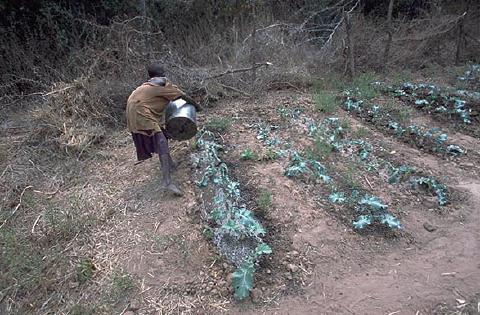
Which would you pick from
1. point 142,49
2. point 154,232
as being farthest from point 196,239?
point 142,49

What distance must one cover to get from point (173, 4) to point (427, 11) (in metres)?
5.29

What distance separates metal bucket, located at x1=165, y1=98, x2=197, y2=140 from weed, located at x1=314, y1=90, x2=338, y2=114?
222 centimetres

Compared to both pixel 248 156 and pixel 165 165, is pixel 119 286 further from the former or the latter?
pixel 248 156

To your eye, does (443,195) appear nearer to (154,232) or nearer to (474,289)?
(474,289)

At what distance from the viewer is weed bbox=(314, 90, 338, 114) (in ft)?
18.2

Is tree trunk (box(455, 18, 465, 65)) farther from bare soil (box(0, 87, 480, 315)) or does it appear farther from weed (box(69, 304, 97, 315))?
weed (box(69, 304, 97, 315))

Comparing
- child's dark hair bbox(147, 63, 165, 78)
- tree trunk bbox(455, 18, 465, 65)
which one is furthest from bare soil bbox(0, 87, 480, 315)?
tree trunk bbox(455, 18, 465, 65)

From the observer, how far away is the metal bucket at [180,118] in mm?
3816

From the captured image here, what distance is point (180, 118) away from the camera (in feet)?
12.5

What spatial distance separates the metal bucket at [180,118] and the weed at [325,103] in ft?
7.27

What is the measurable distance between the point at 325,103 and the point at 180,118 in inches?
97.8

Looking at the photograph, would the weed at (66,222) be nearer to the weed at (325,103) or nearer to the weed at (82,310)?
the weed at (82,310)

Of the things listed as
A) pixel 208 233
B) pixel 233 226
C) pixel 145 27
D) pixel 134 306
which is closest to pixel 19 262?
pixel 134 306

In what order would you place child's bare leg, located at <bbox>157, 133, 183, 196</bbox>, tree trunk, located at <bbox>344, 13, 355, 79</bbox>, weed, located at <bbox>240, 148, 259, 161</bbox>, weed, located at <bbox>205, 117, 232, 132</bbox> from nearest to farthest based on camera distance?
child's bare leg, located at <bbox>157, 133, 183, 196</bbox> < weed, located at <bbox>240, 148, 259, 161</bbox> < weed, located at <bbox>205, 117, 232, 132</bbox> < tree trunk, located at <bbox>344, 13, 355, 79</bbox>
